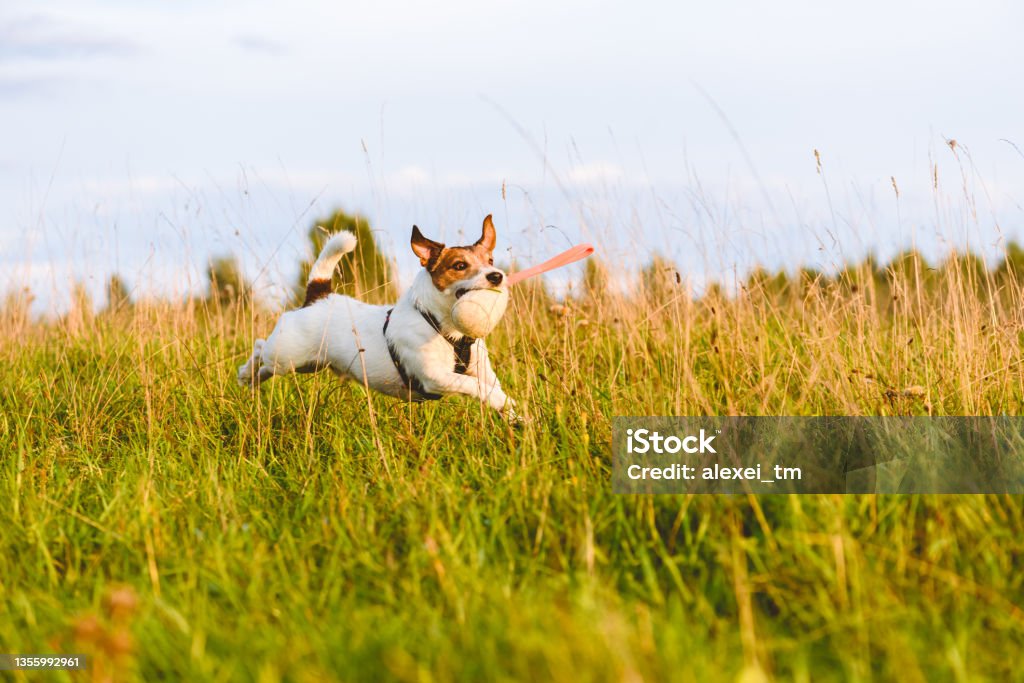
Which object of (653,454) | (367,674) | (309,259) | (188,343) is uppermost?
(309,259)

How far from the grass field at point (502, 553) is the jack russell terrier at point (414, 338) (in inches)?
7.6

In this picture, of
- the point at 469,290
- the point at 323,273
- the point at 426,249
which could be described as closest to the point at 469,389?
the point at 469,290

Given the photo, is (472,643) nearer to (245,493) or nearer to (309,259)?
(245,493)

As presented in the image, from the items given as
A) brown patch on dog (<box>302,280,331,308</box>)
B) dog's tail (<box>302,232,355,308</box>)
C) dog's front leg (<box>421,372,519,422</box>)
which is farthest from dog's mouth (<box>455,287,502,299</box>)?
brown patch on dog (<box>302,280,331,308</box>)

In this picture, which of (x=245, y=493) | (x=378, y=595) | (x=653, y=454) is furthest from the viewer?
(x=245, y=493)

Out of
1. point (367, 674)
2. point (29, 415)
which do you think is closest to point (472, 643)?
point (367, 674)

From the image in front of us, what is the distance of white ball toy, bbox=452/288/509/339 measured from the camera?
11.7ft

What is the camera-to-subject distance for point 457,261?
3727mm

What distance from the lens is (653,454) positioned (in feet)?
10.6

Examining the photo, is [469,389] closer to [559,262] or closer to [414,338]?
[414,338]

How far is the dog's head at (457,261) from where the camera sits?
12.1 ft

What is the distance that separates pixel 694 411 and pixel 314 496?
→ 1.38m

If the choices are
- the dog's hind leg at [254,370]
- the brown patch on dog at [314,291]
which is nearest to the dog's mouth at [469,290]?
the brown patch on dog at [314,291]

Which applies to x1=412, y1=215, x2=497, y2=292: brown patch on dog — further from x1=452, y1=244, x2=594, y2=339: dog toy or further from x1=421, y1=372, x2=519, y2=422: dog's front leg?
x1=421, y1=372, x2=519, y2=422: dog's front leg
